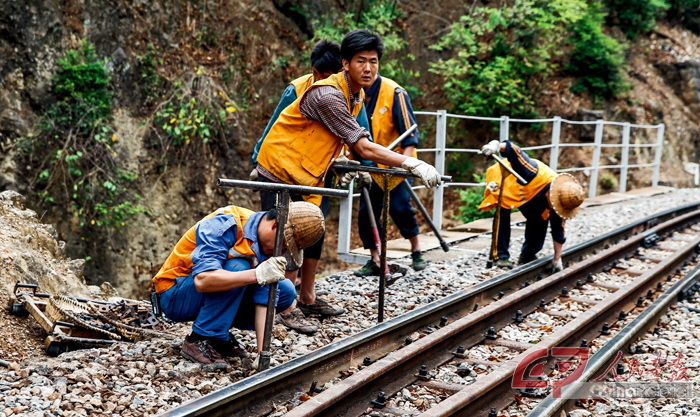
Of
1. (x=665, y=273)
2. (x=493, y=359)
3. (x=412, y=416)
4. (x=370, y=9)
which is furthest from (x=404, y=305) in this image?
(x=370, y=9)

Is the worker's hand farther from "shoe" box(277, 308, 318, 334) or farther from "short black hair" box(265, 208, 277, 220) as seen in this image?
"short black hair" box(265, 208, 277, 220)

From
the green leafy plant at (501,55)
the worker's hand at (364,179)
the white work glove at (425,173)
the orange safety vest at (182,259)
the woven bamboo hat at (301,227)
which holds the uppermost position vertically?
the green leafy plant at (501,55)

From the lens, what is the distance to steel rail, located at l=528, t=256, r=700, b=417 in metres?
3.66

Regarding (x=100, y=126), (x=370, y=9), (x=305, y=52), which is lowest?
(x=100, y=126)

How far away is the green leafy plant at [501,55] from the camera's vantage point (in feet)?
50.7

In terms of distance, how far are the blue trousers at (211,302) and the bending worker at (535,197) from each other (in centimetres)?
316

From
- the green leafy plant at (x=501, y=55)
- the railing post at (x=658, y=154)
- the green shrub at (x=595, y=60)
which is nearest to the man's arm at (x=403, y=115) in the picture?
the green leafy plant at (x=501, y=55)

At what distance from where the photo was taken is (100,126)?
9969 mm

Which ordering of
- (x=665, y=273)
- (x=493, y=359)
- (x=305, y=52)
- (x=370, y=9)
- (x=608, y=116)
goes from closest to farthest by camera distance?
1. (x=493, y=359)
2. (x=665, y=273)
3. (x=305, y=52)
4. (x=370, y=9)
5. (x=608, y=116)

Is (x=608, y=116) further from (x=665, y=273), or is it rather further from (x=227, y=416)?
(x=227, y=416)

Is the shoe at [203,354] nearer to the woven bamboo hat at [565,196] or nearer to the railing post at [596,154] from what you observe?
the woven bamboo hat at [565,196]

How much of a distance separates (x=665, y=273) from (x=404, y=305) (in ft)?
10.5

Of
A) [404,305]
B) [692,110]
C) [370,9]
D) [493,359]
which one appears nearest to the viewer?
[493,359]

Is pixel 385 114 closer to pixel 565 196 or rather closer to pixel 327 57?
pixel 327 57
